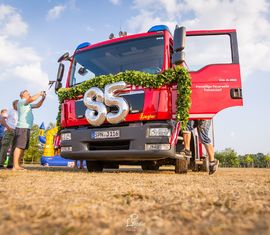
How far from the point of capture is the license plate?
184 inches

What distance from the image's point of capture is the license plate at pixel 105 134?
4.68 meters

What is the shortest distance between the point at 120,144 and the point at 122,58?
1652 millimetres

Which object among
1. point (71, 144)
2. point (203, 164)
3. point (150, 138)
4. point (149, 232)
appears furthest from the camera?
point (203, 164)

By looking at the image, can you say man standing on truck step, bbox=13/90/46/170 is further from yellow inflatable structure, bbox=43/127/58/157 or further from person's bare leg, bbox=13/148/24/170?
yellow inflatable structure, bbox=43/127/58/157

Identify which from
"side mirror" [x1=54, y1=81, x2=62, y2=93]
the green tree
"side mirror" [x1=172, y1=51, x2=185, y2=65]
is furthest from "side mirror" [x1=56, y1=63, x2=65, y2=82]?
the green tree

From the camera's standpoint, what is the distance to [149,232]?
0.95 m

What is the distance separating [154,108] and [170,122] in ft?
1.14

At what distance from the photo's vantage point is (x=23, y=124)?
5.58m

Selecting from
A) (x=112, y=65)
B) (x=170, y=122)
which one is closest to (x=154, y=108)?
(x=170, y=122)

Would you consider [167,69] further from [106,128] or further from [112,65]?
[106,128]

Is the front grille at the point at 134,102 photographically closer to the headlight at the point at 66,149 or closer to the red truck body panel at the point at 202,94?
the red truck body panel at the point at 202,94

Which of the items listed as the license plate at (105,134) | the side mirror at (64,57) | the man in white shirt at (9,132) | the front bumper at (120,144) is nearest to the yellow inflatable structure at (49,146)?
→ the man in white shirt at (9,132)

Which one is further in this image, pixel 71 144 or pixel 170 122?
pixel 71 144

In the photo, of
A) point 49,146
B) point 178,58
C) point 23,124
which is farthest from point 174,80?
point 49,146
